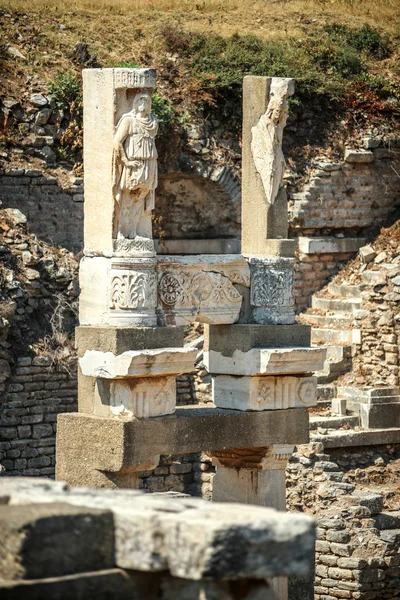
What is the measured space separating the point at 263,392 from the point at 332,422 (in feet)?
16.8

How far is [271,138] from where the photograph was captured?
13.1 m

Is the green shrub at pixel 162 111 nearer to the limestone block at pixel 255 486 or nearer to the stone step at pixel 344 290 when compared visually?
the stone step at pixel 344 290

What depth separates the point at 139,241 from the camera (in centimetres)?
1169

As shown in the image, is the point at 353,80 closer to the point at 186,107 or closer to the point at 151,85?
the point at 186,107

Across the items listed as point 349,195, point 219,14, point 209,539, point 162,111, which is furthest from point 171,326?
point 219,14

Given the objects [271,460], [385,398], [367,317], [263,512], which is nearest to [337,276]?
[367,317]

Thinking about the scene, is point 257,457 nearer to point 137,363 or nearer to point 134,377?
point 134,377

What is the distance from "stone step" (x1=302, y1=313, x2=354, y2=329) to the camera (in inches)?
768

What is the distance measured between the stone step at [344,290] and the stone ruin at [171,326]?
7.02m

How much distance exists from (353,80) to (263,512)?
17.4 meters

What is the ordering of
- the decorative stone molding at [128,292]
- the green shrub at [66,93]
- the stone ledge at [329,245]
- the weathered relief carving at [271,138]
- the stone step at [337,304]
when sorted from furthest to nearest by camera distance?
the stone ledge at [329,245] → the green shrub at [66,93] → the stone step at [337,304] → the weathered relief carving at [271,138] → the decorative stone molding at [128,292]

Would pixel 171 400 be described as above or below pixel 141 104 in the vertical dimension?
→ below

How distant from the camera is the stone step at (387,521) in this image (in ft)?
49.8

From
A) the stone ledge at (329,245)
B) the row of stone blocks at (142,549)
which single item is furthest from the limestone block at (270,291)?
the stone ledge at (329,245)
